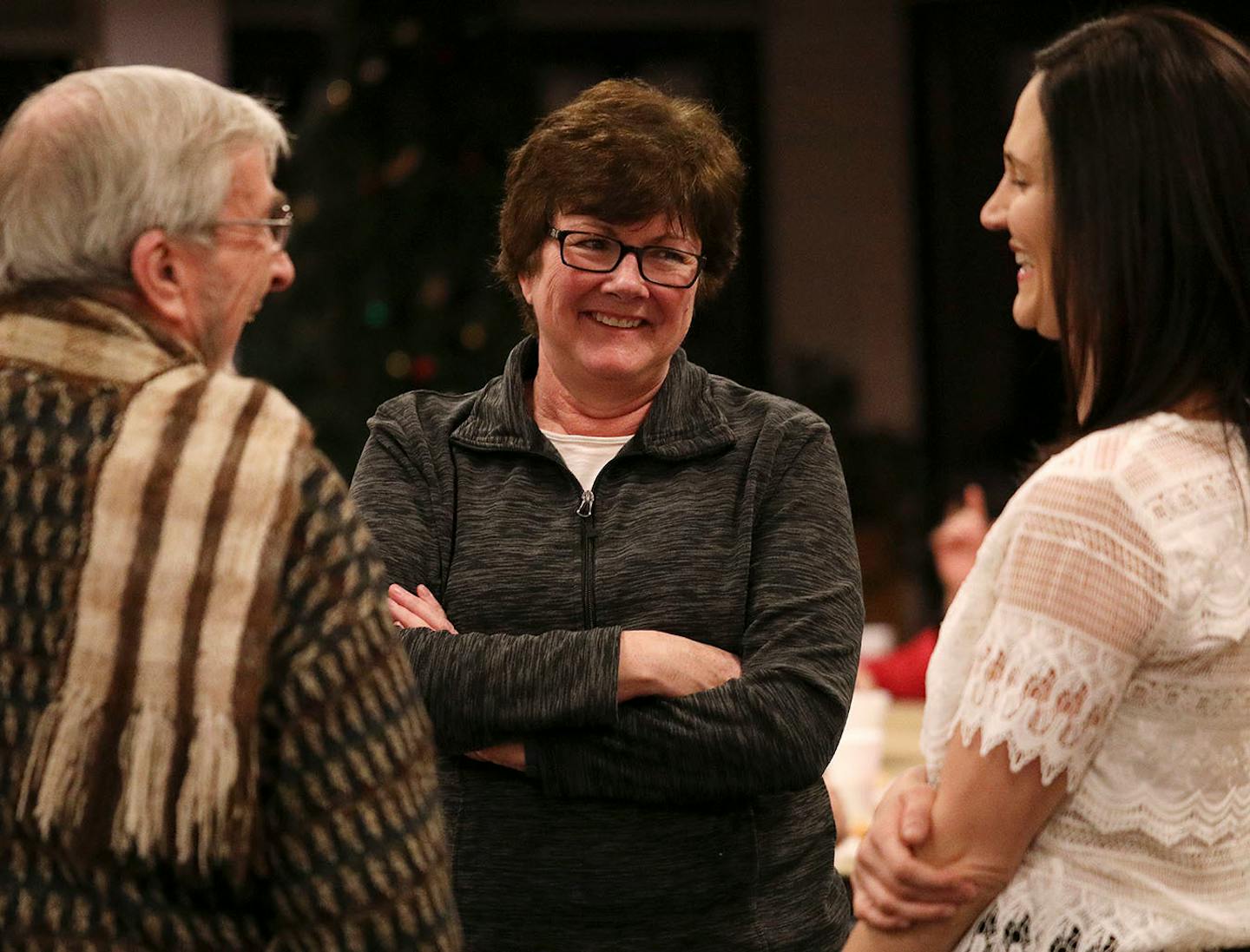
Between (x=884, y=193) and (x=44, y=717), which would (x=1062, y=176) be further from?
(x=884, y=193)

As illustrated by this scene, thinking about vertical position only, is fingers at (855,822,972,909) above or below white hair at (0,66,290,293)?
below

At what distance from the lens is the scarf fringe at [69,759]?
1.28m

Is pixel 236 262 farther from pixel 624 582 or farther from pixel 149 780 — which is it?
pixel 624 582

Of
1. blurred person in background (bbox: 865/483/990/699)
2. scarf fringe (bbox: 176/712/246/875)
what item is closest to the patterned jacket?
scarf fringe (bbox: 176/712/246/875)

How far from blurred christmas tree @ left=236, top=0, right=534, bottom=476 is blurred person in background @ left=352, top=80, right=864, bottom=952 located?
2454 mm

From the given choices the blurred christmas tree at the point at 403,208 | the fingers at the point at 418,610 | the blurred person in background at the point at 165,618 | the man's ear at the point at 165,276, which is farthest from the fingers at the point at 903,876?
the blurred christmas tree at the point at 403,208

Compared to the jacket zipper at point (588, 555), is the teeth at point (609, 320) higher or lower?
higher

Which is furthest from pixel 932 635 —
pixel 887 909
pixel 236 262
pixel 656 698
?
pixel 236 262

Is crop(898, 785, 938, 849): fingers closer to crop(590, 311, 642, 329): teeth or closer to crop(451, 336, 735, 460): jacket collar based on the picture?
crop(451, 336, 735, 460): jacket collar

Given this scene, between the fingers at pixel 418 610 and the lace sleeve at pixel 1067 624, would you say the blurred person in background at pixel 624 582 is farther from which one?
the lace sleeve at pixel 1067 624

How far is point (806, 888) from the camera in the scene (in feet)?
6.25

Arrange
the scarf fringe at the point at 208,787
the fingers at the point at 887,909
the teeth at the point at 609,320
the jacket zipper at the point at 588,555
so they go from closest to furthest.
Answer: the scarf fringe at the point at 208,787, the fingers at the point at 887,909, the jacket zipper at the point at 588,555, the teeth at the point at 609,320

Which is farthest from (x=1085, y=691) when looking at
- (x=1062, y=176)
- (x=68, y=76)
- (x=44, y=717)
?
(x=68, y=76)

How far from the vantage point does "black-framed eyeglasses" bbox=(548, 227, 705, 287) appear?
2008mm
